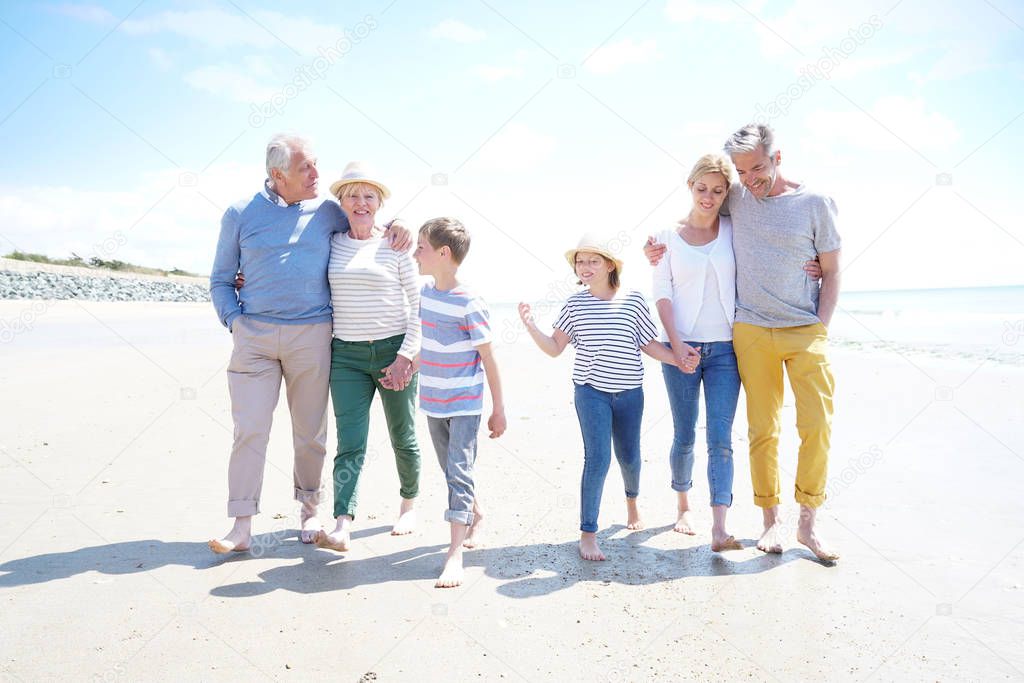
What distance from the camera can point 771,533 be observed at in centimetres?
366

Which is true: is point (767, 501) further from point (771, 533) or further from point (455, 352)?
point (455, 352)

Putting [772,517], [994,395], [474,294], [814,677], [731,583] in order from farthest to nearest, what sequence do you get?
[994,395] → [772,517] → [474,294] → [731,583] → [814,677]

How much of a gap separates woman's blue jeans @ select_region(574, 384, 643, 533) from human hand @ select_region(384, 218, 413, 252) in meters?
1.19

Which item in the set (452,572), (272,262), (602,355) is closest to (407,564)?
(452,572)

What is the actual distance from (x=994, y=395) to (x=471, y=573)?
6473 mm

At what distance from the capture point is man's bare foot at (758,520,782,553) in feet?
11.7

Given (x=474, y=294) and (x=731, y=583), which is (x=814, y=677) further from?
(x=474, y=294)

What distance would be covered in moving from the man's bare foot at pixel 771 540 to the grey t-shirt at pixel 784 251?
3.42 ft

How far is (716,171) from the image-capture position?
366cm

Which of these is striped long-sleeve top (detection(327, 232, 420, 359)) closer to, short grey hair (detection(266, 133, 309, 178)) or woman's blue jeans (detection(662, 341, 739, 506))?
short grey hair (detection(266, 133, 309, 178))

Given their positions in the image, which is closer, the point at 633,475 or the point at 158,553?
the point at 158,553

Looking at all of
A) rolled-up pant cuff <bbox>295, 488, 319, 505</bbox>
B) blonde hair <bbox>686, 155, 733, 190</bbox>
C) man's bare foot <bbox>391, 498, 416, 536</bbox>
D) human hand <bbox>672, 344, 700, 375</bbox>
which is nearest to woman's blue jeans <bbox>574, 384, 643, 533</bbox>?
human hand <bbox>672, 344, 700, 375</bbox>

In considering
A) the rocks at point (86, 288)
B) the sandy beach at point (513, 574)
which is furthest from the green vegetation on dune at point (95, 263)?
the sandy beach at point (513, 574)

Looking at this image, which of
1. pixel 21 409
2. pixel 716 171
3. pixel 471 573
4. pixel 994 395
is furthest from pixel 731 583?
pixel 21 409
